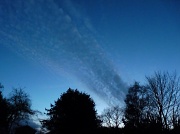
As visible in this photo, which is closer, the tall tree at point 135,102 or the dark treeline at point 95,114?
the dark treeline at point 95,114

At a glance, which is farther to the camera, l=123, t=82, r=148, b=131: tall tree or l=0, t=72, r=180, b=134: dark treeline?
l=123, t=82, r=148, b=131: tall tree

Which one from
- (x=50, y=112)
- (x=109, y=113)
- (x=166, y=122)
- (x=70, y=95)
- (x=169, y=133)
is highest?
(x=109, y=113)

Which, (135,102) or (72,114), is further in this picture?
(135,102)

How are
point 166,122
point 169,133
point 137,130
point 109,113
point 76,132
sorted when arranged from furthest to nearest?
1. point 109,113
2. point 76,132
3. point 166,122
4. point 137,130
5. point 169,133

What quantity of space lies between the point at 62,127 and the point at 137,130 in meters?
18.4

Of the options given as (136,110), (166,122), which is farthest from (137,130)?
(136,110)

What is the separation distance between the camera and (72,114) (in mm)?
34594

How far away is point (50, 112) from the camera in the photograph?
36906 mm

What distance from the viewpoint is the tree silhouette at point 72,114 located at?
3388cm

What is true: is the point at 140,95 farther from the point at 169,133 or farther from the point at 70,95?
the point at 169,133

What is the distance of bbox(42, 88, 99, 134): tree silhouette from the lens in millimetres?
33875

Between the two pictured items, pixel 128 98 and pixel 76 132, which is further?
pixel 128 98

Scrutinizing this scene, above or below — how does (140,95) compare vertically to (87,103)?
above

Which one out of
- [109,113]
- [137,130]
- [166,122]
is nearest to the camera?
[137,130]
